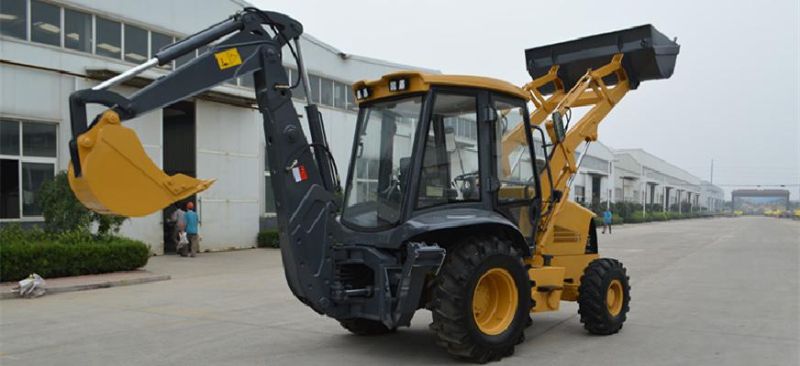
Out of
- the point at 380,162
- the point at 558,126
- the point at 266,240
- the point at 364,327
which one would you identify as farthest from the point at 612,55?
the point at 266,240

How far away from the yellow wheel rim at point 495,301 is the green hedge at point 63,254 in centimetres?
999

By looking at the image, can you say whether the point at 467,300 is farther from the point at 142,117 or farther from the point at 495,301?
the point at 142,117

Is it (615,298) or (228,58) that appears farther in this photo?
(615,298)

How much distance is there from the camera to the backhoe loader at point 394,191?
17.8ft

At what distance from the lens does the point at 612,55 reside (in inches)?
355

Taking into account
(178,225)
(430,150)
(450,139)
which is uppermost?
(450,139)

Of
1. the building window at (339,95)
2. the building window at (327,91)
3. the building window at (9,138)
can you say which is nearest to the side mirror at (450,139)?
the building window at (9,138)

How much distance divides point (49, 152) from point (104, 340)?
405 inches

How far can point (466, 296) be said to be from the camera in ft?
19.8

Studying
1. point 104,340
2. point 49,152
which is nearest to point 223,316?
point 104,340

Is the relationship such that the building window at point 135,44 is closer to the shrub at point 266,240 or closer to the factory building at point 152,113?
the factory building at point 152,113

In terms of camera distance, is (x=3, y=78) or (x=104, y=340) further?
(x=3, y=78)

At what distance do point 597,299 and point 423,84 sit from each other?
3.34 m

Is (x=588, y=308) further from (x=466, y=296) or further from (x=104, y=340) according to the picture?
(x=104, y=340)
